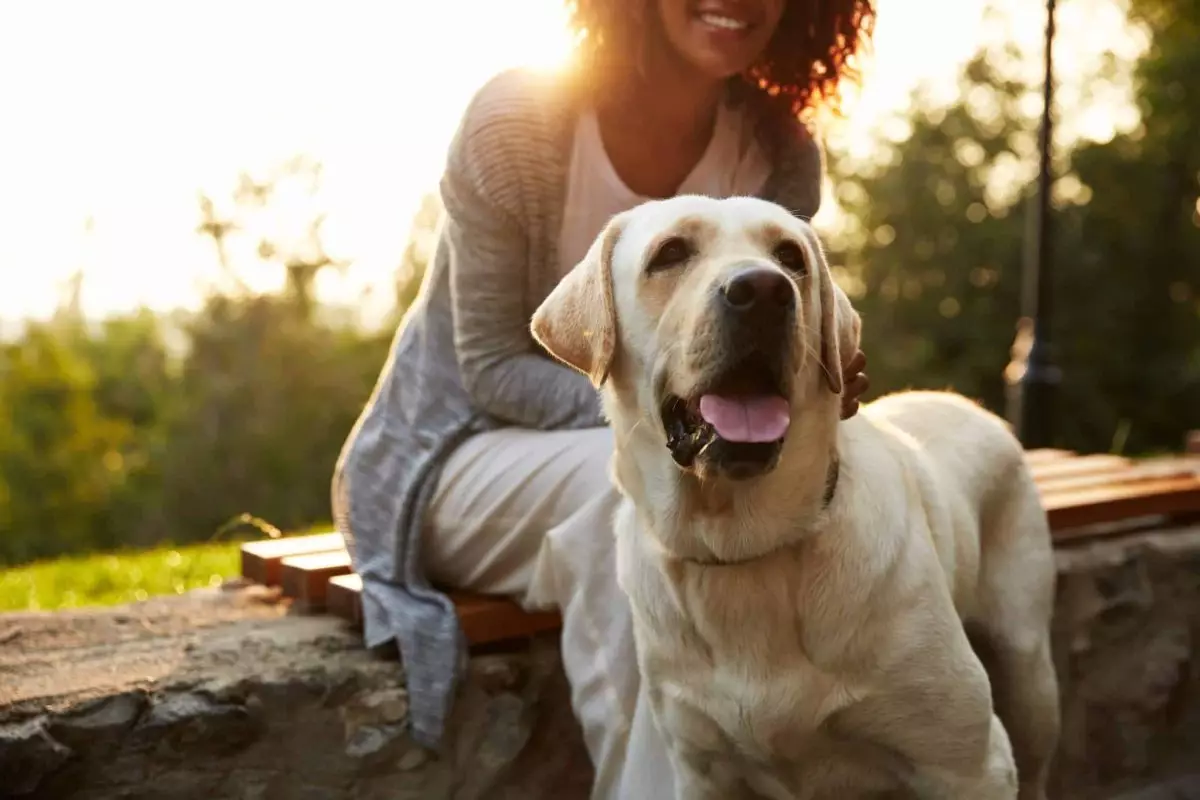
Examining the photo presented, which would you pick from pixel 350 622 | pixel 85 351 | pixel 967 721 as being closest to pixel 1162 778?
pixel 967 721

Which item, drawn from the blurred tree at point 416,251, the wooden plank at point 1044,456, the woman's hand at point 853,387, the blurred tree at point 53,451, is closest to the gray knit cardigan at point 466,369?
the woman's hand at point 853,387

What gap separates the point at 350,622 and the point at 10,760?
886 millimetres

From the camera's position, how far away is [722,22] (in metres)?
3.10

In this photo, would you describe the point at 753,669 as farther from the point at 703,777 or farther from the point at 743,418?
the point at 743,418

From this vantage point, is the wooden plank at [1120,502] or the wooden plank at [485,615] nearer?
the wooden plank at [485,615]

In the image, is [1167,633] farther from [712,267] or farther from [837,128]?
[712,267]

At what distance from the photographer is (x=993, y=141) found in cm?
1650

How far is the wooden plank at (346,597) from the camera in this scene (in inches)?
126

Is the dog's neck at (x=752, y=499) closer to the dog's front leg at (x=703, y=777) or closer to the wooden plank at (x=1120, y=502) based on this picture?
the dog's front leg at (x=703, y=777)

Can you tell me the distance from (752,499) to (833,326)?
0.34 metres

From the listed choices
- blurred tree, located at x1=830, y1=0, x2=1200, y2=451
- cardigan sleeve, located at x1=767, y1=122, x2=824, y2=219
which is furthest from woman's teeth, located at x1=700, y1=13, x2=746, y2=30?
blurred tree, located at x1=830, y1=0, x2=1200, y2=451

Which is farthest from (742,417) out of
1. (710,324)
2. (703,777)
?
(703,777)

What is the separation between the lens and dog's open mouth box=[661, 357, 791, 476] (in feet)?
7.09

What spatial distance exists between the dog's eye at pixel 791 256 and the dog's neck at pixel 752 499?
239 millimetres
